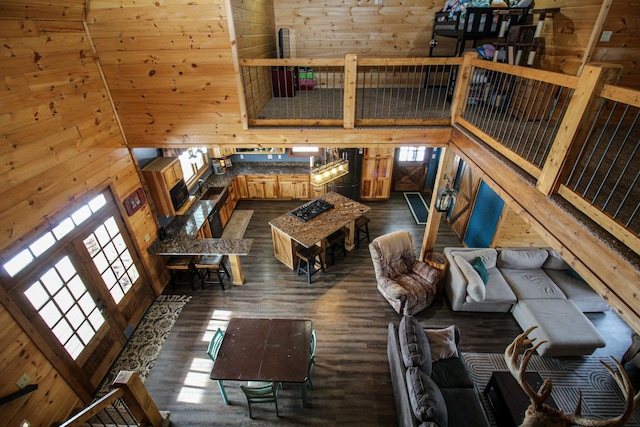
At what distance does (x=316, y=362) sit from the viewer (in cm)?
445

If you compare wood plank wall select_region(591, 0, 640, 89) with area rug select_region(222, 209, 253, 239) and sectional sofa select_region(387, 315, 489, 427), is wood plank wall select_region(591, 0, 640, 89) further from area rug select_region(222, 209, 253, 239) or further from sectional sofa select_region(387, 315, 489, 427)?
area rug select_region(222, 209, 253, 239)

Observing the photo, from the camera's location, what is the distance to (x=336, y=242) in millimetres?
6500

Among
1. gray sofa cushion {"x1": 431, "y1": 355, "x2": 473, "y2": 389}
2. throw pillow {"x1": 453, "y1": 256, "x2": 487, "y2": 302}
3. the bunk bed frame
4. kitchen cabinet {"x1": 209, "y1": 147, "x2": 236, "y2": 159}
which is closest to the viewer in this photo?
gray sofa cushion {"x1": 431, "y1": 355, "x2": 473, "y2": 389}

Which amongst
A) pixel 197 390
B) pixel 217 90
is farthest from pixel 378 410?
pixel 217 90

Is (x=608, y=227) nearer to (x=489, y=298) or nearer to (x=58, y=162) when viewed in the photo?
(x=489, y=298)

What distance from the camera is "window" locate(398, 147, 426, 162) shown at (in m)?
8.92

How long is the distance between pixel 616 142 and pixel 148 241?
6933mm

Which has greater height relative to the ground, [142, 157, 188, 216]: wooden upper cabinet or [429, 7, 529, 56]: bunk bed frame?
[429, 7, 529, 56]: bunk bed frame

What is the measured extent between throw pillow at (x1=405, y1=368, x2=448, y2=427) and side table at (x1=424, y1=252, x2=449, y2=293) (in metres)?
2.40

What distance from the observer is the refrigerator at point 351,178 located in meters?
7.99

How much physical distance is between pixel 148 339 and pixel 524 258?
6609 millimetres

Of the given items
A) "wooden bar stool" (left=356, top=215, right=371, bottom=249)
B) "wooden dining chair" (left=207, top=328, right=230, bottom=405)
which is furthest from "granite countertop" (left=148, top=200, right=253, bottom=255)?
"wooden bar stool" (left=356, top=215, right=371, bottom=249)

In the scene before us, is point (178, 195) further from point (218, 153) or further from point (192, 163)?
point (218, 153)

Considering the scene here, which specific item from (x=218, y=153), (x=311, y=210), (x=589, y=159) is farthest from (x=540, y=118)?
(x=218, y=153)
